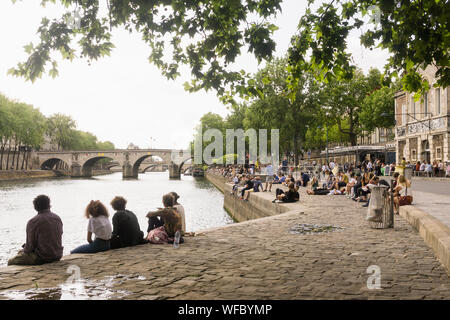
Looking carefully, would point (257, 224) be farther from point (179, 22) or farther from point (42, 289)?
point (42, 289)

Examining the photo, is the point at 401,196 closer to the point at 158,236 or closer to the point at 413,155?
the point at 158,236

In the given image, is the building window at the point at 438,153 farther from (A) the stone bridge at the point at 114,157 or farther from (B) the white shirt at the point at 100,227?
(A) the stone bridge at the point at 114,157

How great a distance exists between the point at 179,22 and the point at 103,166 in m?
133

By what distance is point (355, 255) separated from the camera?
651 cm

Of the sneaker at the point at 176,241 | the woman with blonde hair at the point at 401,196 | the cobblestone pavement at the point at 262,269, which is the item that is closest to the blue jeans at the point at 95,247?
the cobblestone pavement at the point at 262,269

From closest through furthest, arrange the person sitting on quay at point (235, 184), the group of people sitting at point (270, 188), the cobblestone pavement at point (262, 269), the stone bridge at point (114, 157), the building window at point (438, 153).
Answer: the cobblestone pavement at point (262, 269)
the group of people sitting at point (270, 188)
the person sitting on quay at point (235, 184)
the building window at point (438, 153)
the stone bridge at point (114, 157)

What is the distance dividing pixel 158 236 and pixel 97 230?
1207mm

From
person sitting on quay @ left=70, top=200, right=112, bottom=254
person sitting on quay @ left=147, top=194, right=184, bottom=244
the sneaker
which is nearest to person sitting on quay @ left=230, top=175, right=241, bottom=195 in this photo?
person sitting on quay @ left=147, top=194, right=184, bottom=244

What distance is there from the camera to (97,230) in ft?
23.0

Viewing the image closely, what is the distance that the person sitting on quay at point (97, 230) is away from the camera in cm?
701

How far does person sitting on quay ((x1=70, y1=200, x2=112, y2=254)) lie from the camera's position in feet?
23.0

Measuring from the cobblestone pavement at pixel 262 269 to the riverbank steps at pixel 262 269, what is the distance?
0.01 metres

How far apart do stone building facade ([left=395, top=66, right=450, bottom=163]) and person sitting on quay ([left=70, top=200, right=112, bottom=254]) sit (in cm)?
2565

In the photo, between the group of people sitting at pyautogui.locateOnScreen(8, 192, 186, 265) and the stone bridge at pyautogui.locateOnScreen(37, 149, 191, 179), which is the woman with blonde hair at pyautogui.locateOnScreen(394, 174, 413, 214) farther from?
the stone bridge at pyautogui.locateOnScreen(37, 149, 191, 179)
